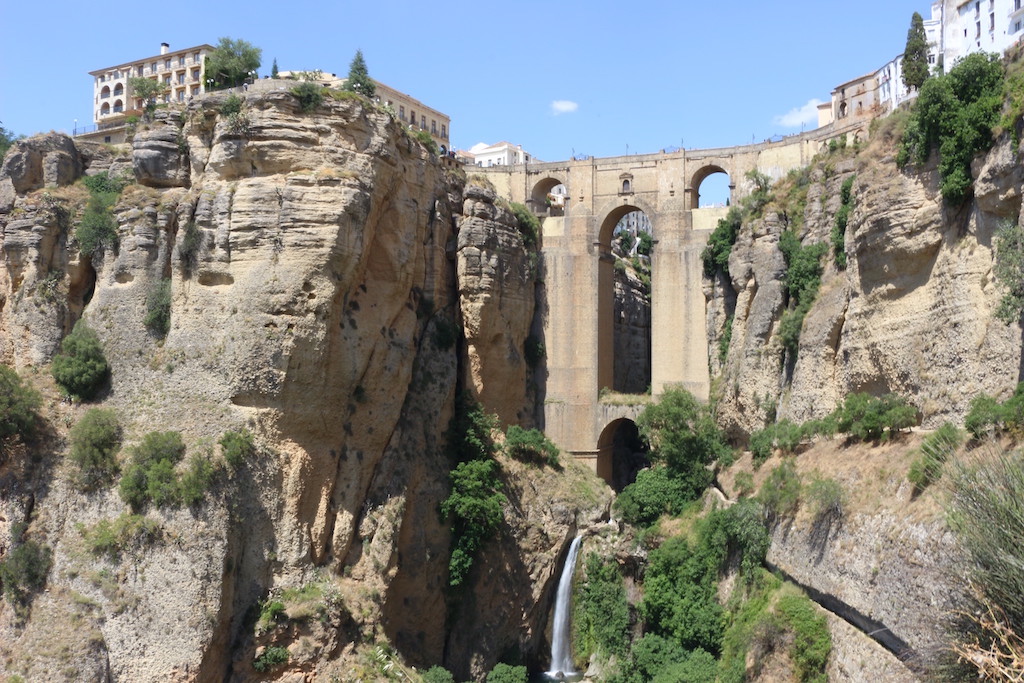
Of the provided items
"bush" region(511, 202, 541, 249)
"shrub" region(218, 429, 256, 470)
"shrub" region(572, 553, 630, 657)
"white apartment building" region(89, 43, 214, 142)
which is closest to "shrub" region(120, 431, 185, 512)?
"shrub" region(218, 429, 256, 470)

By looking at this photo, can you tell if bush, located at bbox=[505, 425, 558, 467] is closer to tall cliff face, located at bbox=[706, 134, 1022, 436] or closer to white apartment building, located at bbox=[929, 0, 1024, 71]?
tall cliff face, located at bbox=[706, 134, 1022, 436]

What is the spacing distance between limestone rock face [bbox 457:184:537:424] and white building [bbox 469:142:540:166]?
133 ft

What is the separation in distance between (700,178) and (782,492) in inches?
659

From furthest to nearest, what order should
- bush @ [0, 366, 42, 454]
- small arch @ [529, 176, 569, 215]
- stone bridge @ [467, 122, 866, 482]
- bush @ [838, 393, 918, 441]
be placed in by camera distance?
small arch @ [529, 176, 569, 215], stone bridge @ [467, 122, 866, 482], bush @ [0, 366, 42, 454], bush @ [838, 393, 918, 441]

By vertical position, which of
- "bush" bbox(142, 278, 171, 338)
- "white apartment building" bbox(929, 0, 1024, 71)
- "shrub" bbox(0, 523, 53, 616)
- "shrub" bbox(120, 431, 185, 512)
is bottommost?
"shrub" bbox(0, 523, 53, 616)

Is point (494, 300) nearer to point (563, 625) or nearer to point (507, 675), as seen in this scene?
point (563, 625)

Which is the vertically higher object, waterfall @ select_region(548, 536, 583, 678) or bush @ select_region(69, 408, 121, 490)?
bush @ select_region(69, 408, 121, 490)

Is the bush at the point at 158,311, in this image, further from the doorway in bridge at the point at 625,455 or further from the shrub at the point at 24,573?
the doorway in bridge at the point at 625,455

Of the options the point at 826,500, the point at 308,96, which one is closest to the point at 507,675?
the point at 826,500

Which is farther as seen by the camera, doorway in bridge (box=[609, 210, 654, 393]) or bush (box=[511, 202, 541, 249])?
doorway in bridge (box=[609, 210, 654, 393])

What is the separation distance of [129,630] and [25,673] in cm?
235

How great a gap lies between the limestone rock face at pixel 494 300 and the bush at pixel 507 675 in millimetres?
9500

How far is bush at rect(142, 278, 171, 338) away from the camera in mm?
26656

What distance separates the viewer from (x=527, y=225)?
37875 millimetres
